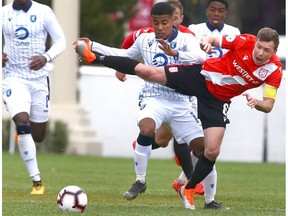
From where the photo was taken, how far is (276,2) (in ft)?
120

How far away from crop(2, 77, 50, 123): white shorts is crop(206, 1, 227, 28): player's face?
6.95 feet

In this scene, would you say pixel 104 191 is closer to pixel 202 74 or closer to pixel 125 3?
pixel 202 74

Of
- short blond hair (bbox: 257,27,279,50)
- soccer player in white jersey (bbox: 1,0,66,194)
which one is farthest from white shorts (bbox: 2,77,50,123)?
A: short blond hair (bbox: 257,27,279,50)

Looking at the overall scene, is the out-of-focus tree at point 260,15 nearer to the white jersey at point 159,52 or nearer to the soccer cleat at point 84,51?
the white jersey at point 159,52

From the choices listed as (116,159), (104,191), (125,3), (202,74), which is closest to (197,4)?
(125,3)

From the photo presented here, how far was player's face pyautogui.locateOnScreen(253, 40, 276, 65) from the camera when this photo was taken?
10398 mm

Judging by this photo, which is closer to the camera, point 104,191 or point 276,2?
point 104,191

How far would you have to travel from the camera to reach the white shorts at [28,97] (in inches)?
492

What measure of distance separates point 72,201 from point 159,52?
2.20 meters

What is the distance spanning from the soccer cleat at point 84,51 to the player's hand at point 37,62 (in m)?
1.54

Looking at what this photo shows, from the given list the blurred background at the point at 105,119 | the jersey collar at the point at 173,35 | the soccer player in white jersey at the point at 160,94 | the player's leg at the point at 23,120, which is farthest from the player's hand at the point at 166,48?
the blurred background at the point at 105,119

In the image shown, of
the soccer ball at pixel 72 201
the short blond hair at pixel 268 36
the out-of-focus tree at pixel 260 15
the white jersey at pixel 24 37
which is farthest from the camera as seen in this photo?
the out-of-focus tree at pixel 260 15

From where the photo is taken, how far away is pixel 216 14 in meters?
13.3

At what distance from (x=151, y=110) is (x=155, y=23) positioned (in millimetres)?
924
